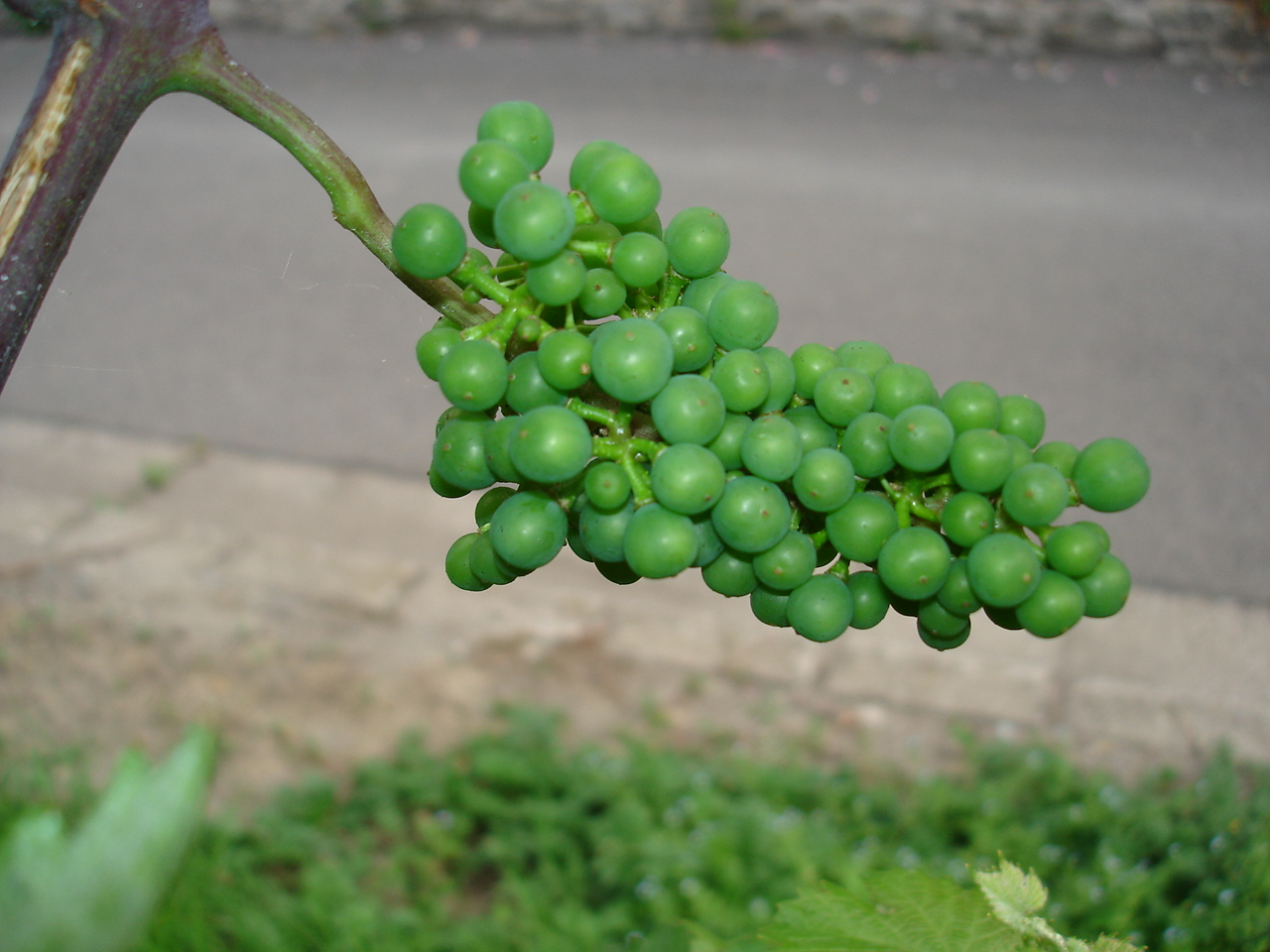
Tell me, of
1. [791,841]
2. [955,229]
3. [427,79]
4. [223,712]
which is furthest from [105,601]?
[427,79]

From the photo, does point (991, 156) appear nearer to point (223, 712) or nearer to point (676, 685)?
point (676, 685)

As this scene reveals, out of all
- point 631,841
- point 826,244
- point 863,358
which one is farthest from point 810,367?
point 826,244

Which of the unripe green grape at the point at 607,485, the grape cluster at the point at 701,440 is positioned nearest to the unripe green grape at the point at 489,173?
the grape cluster at the point at 701,440

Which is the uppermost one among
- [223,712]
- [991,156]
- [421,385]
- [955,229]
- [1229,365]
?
[991,156]

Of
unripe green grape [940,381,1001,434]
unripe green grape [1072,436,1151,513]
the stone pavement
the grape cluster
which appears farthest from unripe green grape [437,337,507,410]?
the stone pavement

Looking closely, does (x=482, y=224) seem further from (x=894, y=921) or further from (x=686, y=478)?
(x=894, y=921)

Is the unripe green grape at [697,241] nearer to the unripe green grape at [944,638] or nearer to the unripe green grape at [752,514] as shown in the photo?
the unripe green grape at [752,514]
